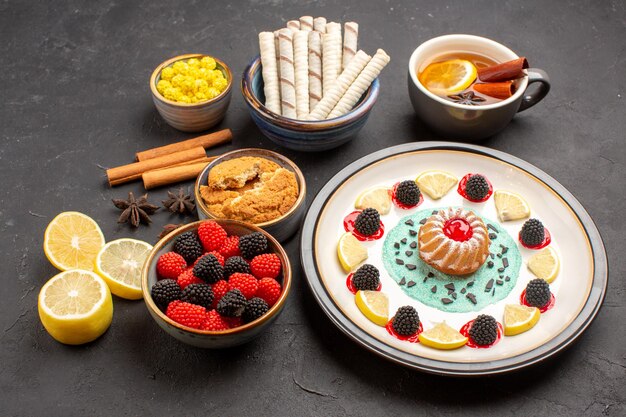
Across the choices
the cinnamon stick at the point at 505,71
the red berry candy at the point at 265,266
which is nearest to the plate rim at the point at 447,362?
the red berry candy at the point at 265,266

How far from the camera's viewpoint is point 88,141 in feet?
12.2

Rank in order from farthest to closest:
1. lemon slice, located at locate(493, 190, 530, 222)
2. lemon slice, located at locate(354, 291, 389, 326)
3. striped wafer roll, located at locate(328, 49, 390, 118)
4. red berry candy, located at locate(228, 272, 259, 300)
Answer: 1. striped wafer roll, located at locate(328, 49, 390, 118)
2. lemon slice, located at locate(493, 190, 530, 222)
3. lemon slice, located at locate(354, 291, 389, 326)
4. red berry candy, located at locate(228, 272, 259, 300)

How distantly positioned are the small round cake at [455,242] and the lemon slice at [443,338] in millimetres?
341

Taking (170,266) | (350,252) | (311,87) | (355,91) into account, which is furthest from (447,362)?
(311,87)

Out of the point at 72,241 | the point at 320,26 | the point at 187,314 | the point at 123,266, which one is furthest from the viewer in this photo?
the point at 320,26

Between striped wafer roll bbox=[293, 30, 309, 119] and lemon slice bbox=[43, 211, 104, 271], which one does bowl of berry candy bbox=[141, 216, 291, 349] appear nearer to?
lemon slice bbox=[43, 211, 104, 271]

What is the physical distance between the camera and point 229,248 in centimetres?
288

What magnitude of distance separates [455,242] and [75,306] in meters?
1.61

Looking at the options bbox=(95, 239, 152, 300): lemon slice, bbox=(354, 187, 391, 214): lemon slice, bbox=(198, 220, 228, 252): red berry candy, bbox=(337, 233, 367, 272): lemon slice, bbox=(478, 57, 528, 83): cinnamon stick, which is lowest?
bbox=(95, 239, 152, 300): lemon slice

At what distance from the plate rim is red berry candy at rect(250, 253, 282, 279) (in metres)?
0.17

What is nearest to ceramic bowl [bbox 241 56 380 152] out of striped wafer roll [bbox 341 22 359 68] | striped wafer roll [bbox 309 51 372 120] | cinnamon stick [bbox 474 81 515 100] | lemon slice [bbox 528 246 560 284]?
striped wafer roll [bbox 309 51 372 120]

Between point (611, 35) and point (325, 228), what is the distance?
237 centimetres

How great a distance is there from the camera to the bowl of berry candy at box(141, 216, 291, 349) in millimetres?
2607

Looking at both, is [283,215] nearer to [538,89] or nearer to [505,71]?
[505,71]
